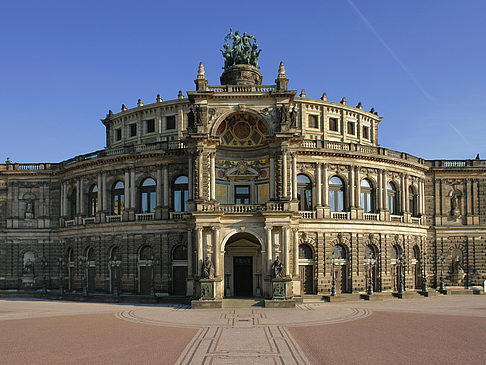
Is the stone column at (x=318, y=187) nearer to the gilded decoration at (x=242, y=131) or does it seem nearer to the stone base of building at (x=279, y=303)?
the gilded decoration at (x=242, y=131)

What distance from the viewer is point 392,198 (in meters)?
52.9

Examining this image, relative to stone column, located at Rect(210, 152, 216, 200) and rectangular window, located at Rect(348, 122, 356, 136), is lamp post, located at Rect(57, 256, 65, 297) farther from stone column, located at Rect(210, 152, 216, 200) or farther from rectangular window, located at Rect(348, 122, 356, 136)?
rectangular window, located at Rect(348, 122, 356, 136)

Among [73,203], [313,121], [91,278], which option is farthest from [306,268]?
[73,203]

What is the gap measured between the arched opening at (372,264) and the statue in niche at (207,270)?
687 inches

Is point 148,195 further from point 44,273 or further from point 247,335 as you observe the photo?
point 247,335

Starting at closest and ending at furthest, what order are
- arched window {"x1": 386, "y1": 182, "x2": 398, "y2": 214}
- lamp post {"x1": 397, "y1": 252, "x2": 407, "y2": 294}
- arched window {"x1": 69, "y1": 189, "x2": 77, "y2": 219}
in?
lamp post {"x1": 397, "y1": 252, "x2": 407, "y2": 294}
arched window {"x1": 386, "y1": 182, "x2": 398, "y2": 214}
arched window {"x1": 69, "y1": 189, "x2": 77, "y2": 219}

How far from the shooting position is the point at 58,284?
2197 inches

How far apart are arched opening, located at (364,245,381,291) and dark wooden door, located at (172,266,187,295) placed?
60.0ft

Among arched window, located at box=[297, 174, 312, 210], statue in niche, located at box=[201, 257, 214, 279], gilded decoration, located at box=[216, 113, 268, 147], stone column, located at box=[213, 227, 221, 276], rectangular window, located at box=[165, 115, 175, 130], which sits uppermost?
rectangular window, located at box=[165, 115, 175, 130]

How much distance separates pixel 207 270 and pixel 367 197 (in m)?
20.1

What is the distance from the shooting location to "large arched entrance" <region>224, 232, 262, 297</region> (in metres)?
44.9

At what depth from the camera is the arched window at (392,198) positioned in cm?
5250

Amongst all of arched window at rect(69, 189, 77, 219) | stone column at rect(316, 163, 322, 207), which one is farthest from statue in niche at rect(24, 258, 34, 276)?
stone column at rect(316, 163, 322, 207)

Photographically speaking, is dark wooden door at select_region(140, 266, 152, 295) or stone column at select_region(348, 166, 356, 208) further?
dark wooden door at select_region(140, 266, 152, 295)
